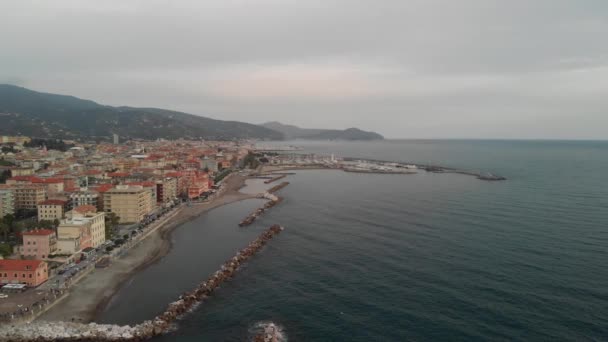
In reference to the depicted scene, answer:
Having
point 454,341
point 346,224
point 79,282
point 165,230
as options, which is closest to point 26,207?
point 165,230

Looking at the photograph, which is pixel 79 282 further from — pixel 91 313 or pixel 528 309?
pixel 528 309

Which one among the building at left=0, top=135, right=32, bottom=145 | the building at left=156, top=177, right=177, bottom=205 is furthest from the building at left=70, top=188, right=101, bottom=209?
the building at left=0, top=135, right=32, bottom=145

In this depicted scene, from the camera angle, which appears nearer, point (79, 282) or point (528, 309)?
point (528, 309)

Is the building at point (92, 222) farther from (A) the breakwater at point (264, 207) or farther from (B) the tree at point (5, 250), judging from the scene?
(A) the breakwater at point (264, 207)

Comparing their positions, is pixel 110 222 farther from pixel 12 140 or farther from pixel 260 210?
pixel 12 140

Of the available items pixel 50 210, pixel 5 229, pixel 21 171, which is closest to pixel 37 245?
pixel 5 229
